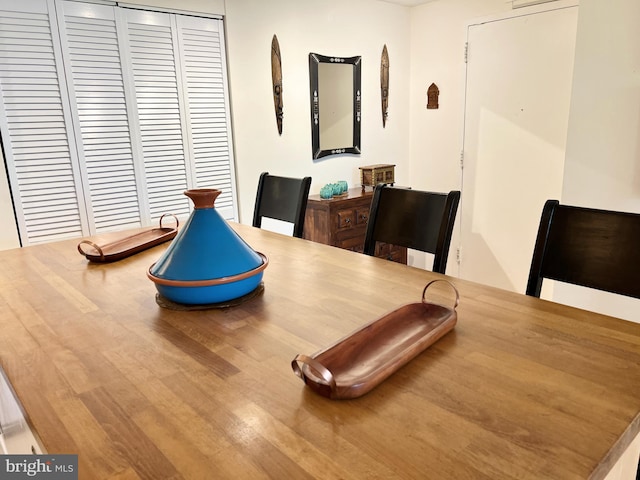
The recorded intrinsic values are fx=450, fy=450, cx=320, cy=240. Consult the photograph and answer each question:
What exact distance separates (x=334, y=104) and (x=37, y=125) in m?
2.06

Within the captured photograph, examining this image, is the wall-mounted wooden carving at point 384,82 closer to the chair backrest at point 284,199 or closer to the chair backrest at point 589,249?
the chair backrest at point 284,199

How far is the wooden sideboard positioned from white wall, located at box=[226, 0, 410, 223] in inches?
14.4

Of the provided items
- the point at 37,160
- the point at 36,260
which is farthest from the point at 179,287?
the point at 37,160

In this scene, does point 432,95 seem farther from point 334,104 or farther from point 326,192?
point 326,192

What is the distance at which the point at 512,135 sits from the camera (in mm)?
3439

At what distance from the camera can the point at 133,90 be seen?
2607mm

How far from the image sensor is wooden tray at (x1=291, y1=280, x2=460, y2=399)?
29.6 inches

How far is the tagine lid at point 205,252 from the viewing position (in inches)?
44.6

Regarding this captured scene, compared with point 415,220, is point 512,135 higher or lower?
higher

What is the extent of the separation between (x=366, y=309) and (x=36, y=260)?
1272mm

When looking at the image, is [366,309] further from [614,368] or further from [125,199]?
[125,199]

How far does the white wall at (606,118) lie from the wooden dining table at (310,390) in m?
1.37

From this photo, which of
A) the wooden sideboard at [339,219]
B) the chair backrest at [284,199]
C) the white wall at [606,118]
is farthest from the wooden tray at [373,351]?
the wooden sideboard at [339,219]

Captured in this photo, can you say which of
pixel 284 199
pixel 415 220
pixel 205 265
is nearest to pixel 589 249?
pixel 415 220
